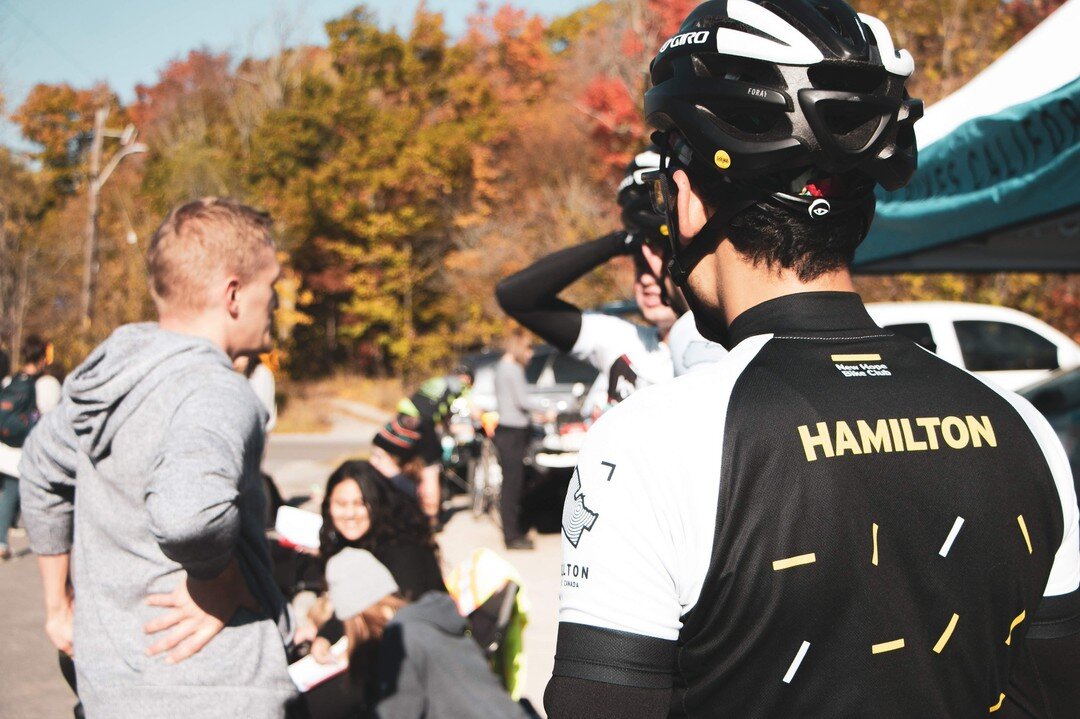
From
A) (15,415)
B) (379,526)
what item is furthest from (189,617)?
(15,415)

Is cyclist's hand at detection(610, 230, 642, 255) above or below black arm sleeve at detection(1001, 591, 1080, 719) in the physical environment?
above

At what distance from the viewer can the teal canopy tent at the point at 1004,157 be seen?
3.29m

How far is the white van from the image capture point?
10219 mm

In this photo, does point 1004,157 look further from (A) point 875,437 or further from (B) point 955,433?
(A) point 875,437

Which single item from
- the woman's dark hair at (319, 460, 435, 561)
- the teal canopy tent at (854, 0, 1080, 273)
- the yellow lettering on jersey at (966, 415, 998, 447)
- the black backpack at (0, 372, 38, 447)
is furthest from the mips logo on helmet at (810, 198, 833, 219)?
the black backpack at (0, 372, 38, 447)

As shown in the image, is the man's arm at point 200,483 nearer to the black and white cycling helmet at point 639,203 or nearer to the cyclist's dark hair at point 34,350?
the black and white cycling helmet at point 639,203

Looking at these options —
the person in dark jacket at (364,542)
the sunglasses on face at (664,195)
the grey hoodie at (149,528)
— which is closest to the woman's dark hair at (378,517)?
the person in dark jacket at (364,542)

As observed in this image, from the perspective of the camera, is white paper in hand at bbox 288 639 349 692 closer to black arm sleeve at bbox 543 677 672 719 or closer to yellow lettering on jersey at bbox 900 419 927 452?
black arm sleeve at bbox 543 677 672 719

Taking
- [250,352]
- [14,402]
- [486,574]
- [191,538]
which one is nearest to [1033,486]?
[191,538]

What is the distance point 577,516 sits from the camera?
4.07 feet

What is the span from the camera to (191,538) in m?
1.87

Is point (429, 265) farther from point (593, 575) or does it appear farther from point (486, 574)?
point (593, 575)

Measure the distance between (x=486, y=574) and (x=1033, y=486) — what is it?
334cm

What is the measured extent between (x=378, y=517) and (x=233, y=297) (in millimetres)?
2203
